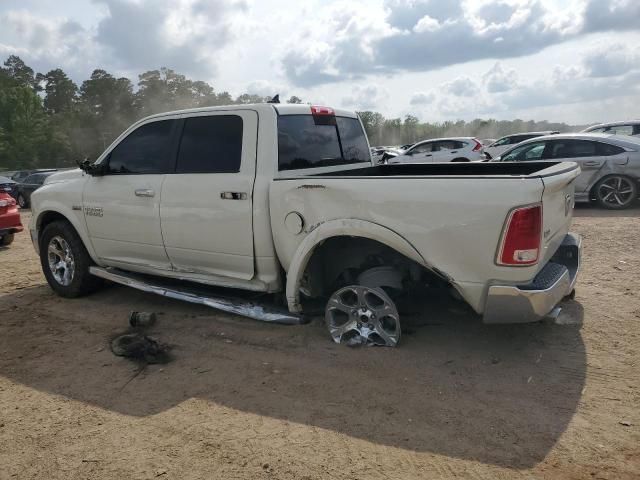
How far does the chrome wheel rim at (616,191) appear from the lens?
34.2 ft

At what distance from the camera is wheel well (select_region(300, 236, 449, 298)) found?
410 cm

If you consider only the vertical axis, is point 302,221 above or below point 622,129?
below

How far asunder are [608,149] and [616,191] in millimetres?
850

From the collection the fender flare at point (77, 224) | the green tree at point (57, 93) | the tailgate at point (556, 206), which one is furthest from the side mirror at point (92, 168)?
the green tree at point (57, 93)

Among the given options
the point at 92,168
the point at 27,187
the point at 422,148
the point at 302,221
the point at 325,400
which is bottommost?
the point at 325,400

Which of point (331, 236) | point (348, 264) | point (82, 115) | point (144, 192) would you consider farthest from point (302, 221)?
point (82, 115)

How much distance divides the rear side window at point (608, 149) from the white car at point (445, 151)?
7.07 m

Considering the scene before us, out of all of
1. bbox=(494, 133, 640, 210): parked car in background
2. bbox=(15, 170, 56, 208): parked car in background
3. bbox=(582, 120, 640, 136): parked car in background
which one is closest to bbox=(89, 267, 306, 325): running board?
bbox=(494, 133, 640, 210): parked car in background

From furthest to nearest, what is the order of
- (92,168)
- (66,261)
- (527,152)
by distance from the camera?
(527,152)
(66,261)
(92,168)

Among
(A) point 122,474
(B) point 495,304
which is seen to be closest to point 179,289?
(A) point 122,474

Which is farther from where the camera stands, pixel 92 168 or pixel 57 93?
pixel 57 93

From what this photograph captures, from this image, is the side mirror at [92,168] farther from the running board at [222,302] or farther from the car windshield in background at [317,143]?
the car windshield in background at [317,143]

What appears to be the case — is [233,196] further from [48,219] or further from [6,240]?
[6,240]

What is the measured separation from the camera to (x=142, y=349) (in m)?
4.22
